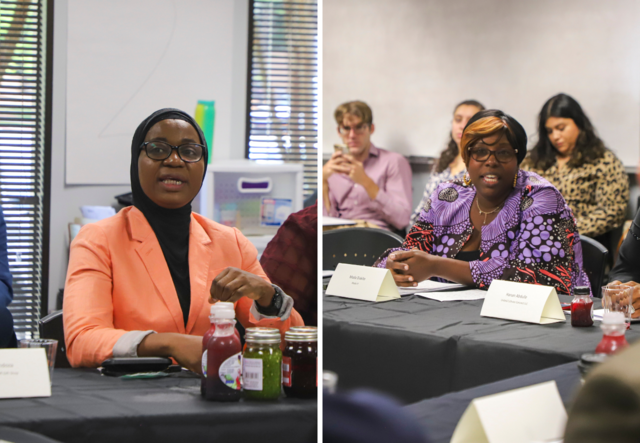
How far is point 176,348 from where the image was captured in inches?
42.8

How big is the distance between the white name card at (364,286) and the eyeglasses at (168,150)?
16.1 inches

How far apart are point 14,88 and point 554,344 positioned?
1.13 m

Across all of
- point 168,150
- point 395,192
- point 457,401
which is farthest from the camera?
point 395,192

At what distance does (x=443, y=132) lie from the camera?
2256 mm

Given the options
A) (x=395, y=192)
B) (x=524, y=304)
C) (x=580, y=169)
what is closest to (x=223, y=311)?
(x=524, y=304)

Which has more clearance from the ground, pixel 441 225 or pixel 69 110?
pixel 69 110

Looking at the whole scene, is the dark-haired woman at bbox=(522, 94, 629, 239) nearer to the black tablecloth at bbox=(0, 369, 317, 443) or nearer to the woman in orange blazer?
the woman in orange blazer

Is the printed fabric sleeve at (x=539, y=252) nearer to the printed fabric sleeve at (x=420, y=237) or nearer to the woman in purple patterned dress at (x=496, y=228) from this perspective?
the woman in purple patterned dress at (x=496, y=228)

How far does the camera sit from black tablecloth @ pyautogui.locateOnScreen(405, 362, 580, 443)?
80cm

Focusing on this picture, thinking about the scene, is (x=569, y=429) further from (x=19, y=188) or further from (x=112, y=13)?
(x=112, y=13)

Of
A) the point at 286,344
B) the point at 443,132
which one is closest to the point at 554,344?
the point at 286,344

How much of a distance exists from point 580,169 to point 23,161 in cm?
252

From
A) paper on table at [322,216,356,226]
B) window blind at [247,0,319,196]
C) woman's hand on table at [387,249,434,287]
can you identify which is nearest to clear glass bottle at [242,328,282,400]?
woman's hand on table at [387,249,434,287]

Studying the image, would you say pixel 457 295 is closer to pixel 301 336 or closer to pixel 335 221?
pixel 301 336
